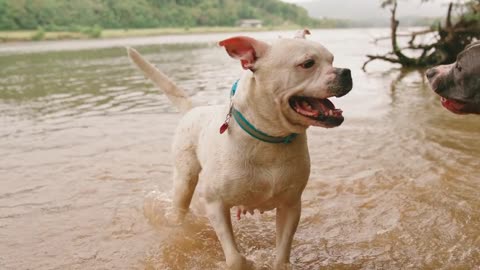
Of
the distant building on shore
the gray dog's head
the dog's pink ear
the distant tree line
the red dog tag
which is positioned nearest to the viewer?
the dog's pink ear

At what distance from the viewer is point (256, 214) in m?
5.63

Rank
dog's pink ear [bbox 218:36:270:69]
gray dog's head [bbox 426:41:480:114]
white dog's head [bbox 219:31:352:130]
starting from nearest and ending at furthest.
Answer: white dog's head [bbox 219:31:352:130] < dog's pink ear [bbox 218:36:270:69] < gray dog's head [bbox 426:41:480:114]

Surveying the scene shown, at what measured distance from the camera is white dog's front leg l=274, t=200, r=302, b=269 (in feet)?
13.0

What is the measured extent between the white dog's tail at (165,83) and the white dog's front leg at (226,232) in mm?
1725

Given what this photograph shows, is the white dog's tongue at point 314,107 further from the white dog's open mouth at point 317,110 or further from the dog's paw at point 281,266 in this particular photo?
the dog's paw at point 281,266

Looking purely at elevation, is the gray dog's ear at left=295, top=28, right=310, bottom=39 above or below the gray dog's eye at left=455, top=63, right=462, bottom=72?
above

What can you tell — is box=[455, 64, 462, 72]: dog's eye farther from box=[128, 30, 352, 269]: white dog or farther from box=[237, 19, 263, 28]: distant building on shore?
box=[237, 19, 263, 28]: distant building on shore

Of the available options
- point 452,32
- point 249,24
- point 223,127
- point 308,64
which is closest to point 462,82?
point 308,64

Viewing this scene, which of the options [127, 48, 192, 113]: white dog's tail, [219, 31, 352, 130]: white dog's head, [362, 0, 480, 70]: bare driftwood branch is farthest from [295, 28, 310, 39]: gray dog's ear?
[362, 0, 480, 70]: bare driftwood branch

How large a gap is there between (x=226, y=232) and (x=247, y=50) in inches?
56.9

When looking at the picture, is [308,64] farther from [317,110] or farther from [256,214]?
[256,214]

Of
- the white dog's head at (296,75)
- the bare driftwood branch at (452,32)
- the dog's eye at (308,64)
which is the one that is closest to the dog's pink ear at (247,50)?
the white dog's head at (296,75)

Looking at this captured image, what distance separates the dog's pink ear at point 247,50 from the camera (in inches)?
136

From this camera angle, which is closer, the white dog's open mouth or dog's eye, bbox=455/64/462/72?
the white dog's open mouth
